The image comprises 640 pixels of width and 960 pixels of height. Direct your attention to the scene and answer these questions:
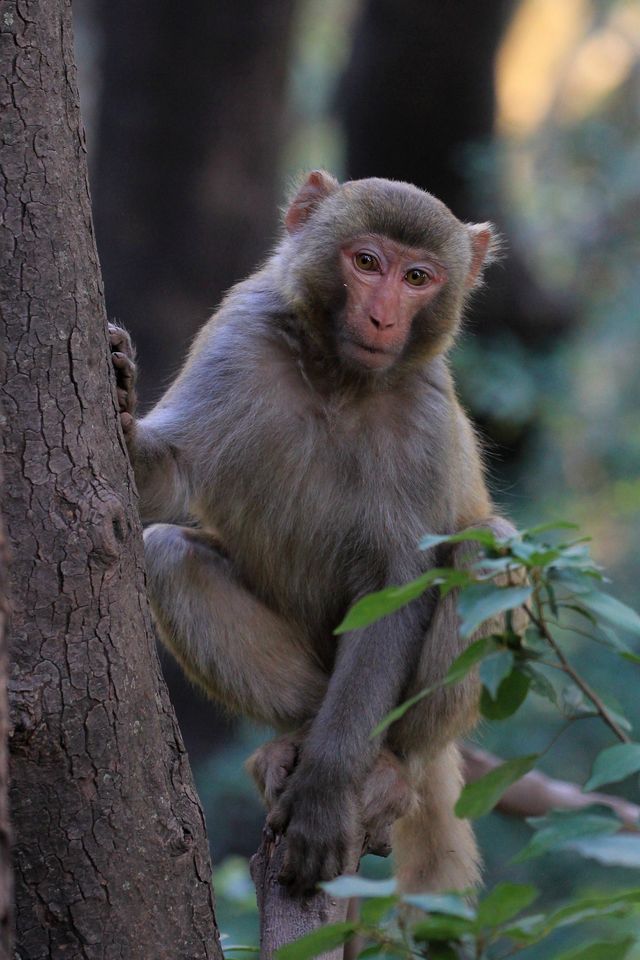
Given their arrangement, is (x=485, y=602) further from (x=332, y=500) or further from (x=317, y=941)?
(x=332, y=500)

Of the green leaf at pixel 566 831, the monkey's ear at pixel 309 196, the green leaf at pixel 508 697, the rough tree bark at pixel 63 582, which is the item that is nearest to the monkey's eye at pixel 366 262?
the monkey's ear at pixel 309 196

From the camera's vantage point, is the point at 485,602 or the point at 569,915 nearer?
the point at 569,915

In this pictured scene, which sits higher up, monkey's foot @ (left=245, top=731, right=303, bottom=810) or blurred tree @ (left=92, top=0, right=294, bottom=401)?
blurred tree @ (left=92, top=0, right=294, bottom=401)

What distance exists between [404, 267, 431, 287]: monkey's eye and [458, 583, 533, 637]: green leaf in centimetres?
241

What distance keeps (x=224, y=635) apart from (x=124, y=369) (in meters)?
1.21

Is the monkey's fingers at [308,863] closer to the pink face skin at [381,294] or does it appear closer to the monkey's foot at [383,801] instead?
the monkey's foot at [383,801]

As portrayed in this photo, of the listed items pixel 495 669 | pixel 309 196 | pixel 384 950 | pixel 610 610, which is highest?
pixel 309 196

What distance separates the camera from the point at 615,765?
2369 mm

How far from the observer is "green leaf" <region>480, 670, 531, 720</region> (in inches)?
102

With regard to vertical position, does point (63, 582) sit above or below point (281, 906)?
above

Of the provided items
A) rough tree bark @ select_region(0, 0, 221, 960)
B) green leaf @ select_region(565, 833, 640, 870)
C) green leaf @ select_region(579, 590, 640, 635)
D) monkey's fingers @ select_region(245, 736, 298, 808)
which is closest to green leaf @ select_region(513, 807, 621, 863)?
green leaf @ select_region(565, 833, 640, 870)

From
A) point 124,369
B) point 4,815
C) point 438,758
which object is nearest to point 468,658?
point 4,815

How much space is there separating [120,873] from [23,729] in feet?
1.53

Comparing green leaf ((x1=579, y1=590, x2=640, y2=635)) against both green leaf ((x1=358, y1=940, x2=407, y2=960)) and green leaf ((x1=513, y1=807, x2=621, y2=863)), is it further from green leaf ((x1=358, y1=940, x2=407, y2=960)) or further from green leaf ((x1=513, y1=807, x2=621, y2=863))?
green leaf ((x1=358, y1=940, x2=407, y2=960))
